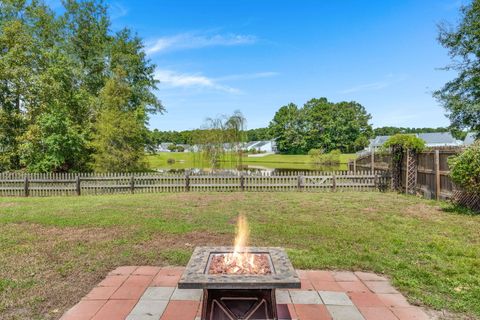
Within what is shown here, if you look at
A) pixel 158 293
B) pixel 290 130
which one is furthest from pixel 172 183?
pixel 290 130

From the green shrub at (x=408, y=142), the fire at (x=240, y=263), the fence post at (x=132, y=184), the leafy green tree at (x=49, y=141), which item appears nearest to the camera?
the fire at (x=240, y=263)

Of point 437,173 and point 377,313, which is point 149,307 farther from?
point 437,173

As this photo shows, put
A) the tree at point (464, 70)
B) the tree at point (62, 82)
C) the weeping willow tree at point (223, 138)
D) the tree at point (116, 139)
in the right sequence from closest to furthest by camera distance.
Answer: the tree at point (464, 70)
the tree at point (62, 82)
the tree at point (116, 139)
the weeping willow tree at point (223, 138)

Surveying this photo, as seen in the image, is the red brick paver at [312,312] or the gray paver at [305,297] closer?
the red brick paver at [312,312]

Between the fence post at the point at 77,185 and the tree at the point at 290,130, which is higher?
the tree at the point at 290,130

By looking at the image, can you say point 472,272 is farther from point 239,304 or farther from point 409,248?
point 239,304

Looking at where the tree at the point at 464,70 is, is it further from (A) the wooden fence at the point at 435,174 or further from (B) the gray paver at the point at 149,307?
(B) the gray paver at the point at 149,307

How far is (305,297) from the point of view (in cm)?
313

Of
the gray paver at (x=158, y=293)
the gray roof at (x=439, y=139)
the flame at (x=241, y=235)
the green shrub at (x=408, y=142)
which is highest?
the gray roof at (x=439, y=139)

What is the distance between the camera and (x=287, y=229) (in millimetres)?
5883

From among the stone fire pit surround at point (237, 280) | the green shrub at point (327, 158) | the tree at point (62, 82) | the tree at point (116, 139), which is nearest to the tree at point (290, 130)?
the green shrub at point (327, 158)

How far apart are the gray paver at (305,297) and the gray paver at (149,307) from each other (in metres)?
1.29

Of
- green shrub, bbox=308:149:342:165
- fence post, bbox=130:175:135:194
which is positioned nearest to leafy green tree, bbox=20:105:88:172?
fence post, bbox=130:175:135:194

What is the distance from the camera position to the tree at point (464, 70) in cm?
1200
